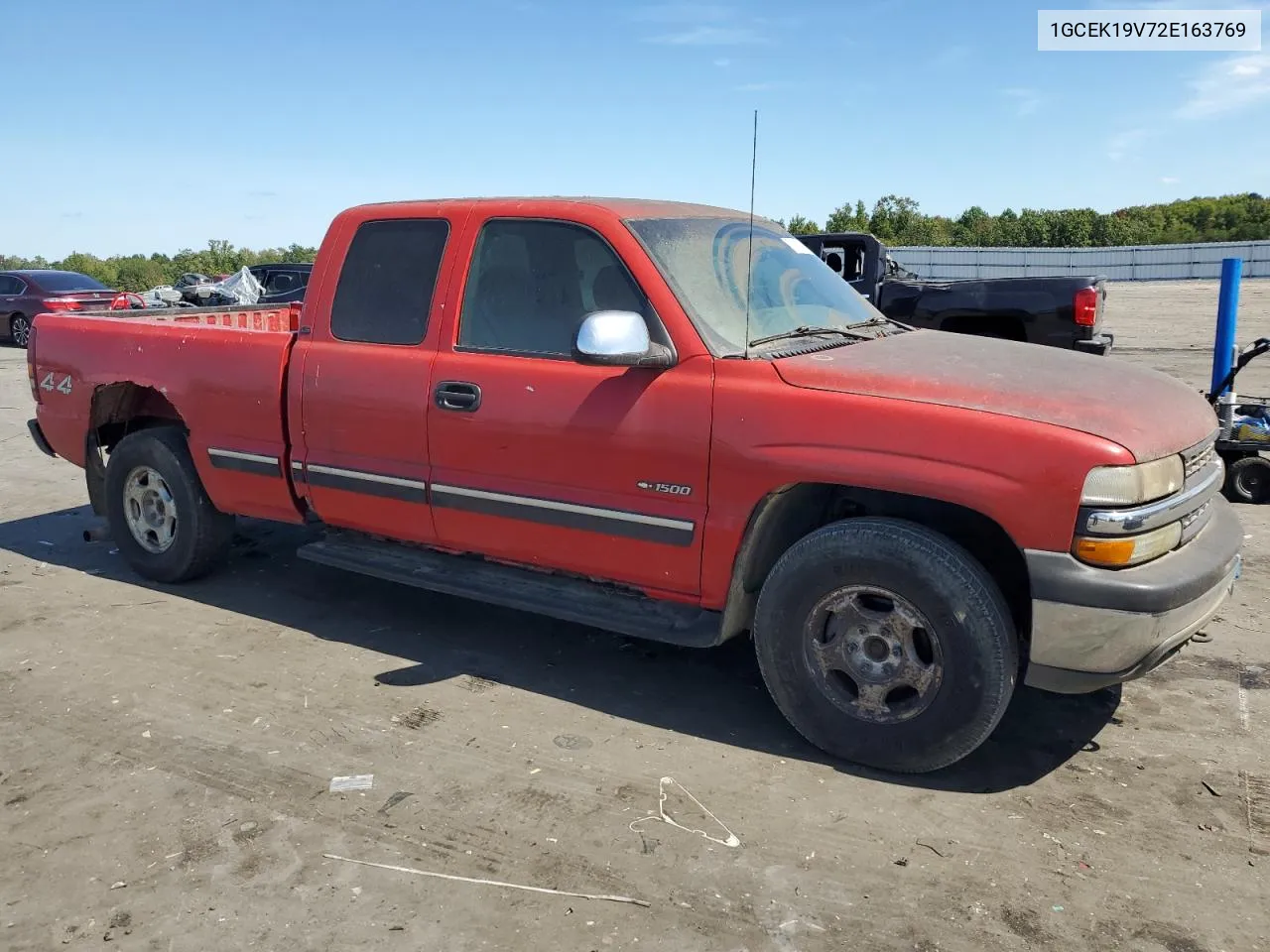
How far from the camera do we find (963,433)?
3.28 m

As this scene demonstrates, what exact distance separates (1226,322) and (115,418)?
8.10m

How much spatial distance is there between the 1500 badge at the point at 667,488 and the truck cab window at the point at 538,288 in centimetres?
65

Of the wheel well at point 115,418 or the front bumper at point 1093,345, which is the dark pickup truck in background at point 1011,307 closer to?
the front bumper at point 1093,345

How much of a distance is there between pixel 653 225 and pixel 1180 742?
9.31ft

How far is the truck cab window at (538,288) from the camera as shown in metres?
4.09

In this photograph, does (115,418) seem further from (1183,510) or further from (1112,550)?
(1183,510)

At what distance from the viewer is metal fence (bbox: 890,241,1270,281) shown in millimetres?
42812

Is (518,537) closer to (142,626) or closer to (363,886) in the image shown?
(363,886)

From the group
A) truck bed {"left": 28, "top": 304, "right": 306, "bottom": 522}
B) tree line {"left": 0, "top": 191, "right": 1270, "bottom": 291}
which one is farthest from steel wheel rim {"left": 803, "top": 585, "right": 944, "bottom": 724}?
tree line {"left": 0, "top": 191, "right": 1270, "bottom": 291}

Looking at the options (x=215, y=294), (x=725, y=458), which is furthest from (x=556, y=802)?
(x=215, y=294)

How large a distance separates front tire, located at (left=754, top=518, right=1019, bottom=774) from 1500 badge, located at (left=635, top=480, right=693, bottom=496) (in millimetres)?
433

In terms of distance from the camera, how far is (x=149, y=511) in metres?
5.70

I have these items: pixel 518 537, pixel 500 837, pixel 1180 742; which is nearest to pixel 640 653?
pixel 518 537

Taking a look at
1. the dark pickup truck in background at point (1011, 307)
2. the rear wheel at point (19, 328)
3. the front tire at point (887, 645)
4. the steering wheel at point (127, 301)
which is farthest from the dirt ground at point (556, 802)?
the rear wheel at point (19, 328)
